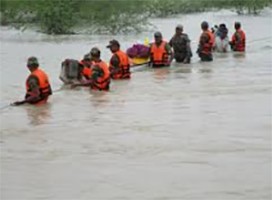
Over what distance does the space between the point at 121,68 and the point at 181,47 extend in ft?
11.7

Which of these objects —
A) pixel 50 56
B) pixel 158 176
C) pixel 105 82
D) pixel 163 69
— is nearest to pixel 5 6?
pixel 50 56

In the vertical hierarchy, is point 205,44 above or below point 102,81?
above

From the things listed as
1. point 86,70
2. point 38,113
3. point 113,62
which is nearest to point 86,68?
point 86,70

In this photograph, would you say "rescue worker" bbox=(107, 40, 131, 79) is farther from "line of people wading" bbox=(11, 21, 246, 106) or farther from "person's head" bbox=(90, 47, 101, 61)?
"person's head" bbox=(90, 47, 101, 61)

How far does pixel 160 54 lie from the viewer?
61.7 ft

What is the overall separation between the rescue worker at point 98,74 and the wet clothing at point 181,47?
5267mm

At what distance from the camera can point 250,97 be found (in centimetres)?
1391

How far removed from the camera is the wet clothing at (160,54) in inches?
738

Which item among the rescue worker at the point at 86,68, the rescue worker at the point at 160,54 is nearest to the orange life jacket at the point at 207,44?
the rescue worker at the point at 160,54

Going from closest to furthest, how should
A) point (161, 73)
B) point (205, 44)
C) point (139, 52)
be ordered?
point (161, 73) → point (139, 52) → point (205, 44)

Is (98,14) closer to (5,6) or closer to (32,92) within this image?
(5,6)

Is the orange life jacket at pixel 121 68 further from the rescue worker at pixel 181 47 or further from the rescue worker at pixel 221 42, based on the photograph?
the rescue worker at pixel 221 42

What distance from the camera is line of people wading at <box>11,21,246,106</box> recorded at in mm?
13125

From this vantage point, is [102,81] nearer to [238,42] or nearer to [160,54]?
[160,54]
